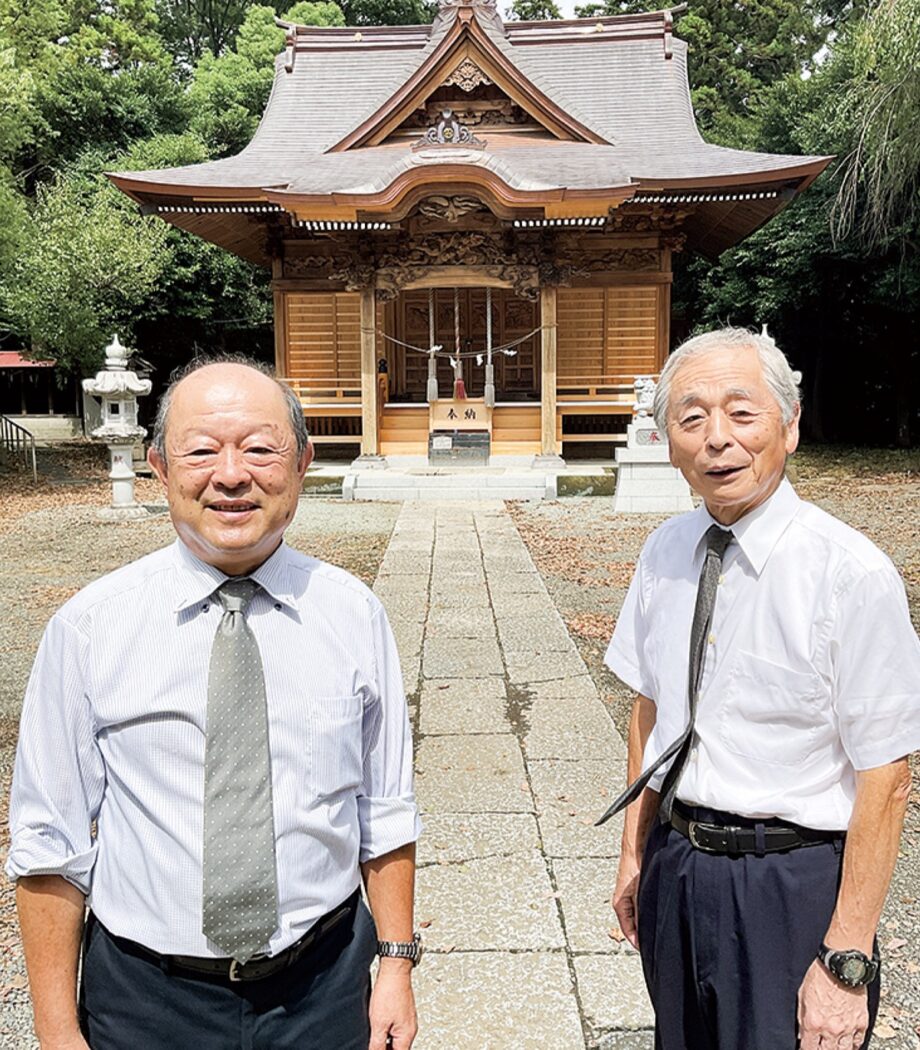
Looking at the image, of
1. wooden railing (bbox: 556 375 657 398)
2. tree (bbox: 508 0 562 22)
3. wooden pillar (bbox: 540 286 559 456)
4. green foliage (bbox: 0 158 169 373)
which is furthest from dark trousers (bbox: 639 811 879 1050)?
tree (bbox: 508 0 562 22)

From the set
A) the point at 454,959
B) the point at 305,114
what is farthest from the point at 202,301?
the point at 454,959

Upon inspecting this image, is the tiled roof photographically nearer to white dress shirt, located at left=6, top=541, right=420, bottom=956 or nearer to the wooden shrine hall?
the wooden shrine hall

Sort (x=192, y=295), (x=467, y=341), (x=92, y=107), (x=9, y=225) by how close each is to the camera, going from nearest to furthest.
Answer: (x=9, y=225) < (x=467, y=341) < (x=192, y=295) < (x=92, y=107)

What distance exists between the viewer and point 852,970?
143 cm

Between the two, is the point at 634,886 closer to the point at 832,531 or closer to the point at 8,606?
the point at 832,531

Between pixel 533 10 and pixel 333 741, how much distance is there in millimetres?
Result: 36178

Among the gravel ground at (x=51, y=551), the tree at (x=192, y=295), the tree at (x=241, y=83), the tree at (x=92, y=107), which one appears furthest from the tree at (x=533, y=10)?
the gravel ground at (x=51, y=551)

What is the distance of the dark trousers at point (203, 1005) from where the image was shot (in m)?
1.37

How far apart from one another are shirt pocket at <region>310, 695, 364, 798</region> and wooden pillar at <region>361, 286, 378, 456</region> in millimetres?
12292

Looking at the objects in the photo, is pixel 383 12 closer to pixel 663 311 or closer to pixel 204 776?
pixel 663 311

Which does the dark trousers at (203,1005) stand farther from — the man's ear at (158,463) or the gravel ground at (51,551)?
the gravel ground at (51,551)

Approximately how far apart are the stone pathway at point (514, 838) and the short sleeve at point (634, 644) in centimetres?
94

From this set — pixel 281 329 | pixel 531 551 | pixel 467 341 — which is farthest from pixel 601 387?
pixel 531 551

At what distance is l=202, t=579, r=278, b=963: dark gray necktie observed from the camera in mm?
1340
